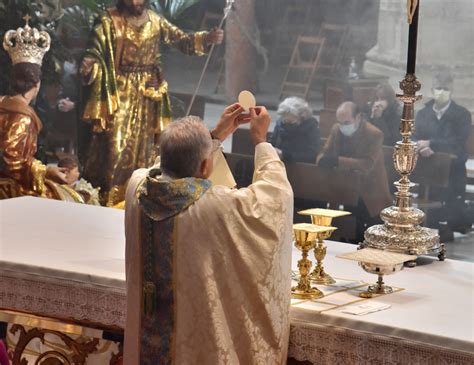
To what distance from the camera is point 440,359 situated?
3551 mm

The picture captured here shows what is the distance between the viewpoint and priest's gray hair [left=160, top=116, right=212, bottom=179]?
11.6 ft

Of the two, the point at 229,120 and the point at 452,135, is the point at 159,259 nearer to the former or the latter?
the point at 229,120

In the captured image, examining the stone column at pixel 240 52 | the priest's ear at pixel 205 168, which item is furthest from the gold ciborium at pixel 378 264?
the stone column at pixel 240 52

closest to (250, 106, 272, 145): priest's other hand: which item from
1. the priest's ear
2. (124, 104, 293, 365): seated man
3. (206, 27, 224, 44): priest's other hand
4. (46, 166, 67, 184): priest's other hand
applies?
A: (124, 104, 293, 365): seated man

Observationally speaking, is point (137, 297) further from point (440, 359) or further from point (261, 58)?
point (261, 58)

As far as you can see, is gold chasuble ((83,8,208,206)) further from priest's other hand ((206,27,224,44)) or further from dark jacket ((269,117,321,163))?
dark jacket ((269,117,321,163))

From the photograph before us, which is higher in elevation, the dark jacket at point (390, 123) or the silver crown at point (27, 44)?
the silver crown at point (27, 44)

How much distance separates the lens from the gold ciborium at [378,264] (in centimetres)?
395

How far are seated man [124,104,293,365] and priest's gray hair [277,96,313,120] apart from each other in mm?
5157

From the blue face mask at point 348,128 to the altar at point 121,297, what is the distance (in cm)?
332

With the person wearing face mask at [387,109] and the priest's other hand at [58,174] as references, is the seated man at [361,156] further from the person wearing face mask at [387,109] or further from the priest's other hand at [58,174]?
the priest's other hand at [58,174]

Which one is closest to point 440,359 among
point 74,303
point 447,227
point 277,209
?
point 277,209

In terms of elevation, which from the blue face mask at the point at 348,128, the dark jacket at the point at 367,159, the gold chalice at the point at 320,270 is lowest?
the dark jacket at the point at 367,159

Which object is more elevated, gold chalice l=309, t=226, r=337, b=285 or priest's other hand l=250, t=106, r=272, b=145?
priest's other hand l=250, t=106, r=272, b=145
